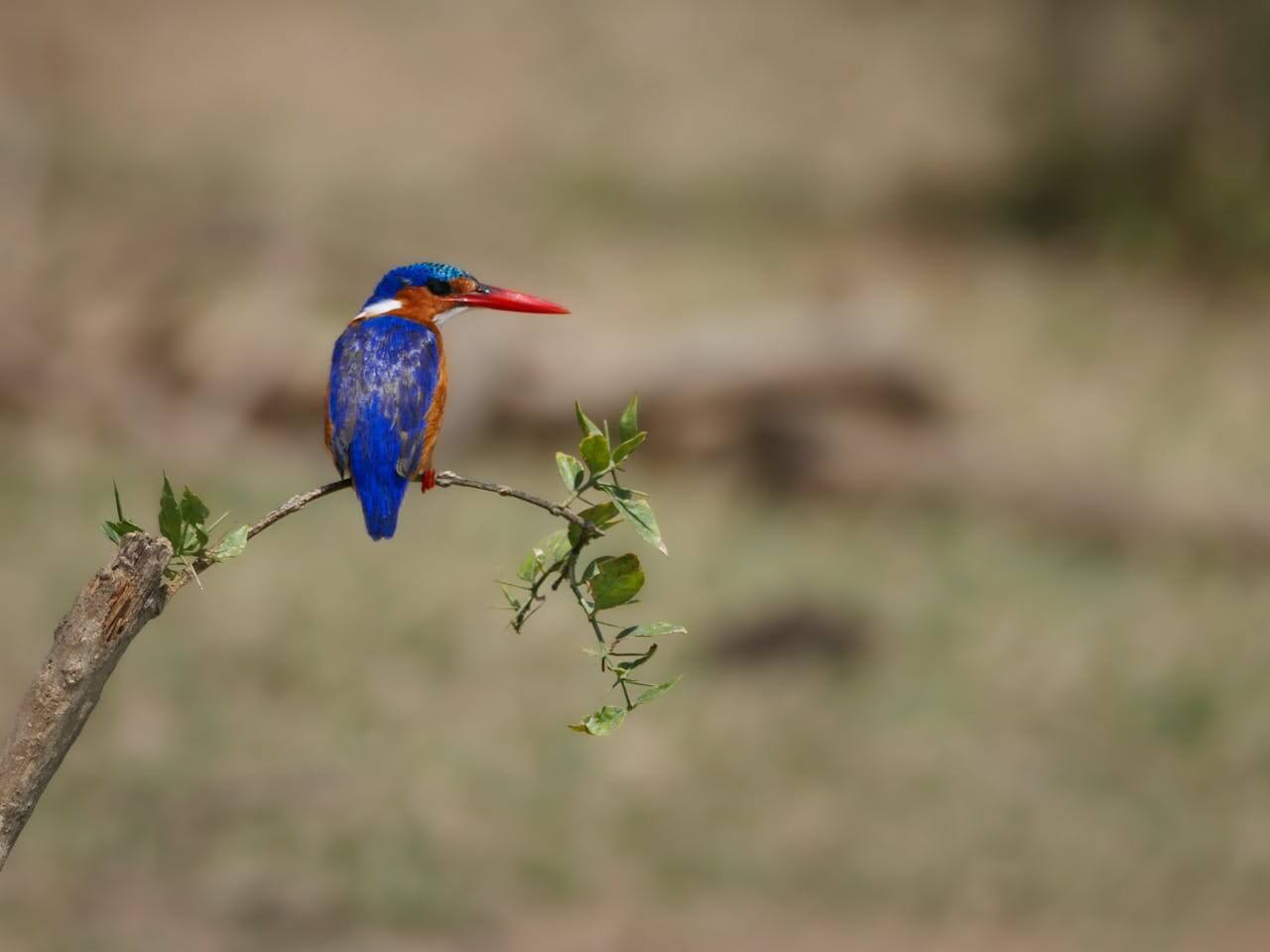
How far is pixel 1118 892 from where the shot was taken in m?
7.23

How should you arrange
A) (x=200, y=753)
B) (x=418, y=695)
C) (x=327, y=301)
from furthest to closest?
(x=327, y=301)
(x=418, y=695)
(x=200, y=753)

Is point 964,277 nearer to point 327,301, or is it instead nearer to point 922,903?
point 327,301

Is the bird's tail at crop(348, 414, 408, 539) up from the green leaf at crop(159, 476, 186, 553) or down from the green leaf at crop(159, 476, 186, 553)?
down

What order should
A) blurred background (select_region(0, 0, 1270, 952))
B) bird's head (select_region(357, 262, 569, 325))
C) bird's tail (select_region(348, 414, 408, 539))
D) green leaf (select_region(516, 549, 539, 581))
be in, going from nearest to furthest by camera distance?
green leaf (select_region(516, 549, 539, 581))
bird's tail (select_region(348, 414, 408, 539))
bird's head (select_region(357, 262, 569, 325))
blurred background (select_region(0, 0, 1270, 952))

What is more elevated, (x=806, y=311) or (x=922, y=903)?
(x=806, y=311)

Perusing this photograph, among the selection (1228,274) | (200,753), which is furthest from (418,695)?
(1228,274)

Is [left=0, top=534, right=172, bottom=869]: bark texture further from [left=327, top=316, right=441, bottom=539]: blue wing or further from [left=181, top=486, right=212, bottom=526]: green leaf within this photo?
[left=327, top=316, right=441, bottom=539]: blue wing

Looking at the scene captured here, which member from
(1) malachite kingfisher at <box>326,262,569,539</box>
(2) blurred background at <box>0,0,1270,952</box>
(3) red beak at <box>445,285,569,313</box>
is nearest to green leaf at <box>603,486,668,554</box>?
(3) red beak at <box>445,285,569,313</box>

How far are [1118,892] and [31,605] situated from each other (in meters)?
5.45

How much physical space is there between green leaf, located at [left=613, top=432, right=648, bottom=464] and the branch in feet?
0.31

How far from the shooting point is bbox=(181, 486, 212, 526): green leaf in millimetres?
2135

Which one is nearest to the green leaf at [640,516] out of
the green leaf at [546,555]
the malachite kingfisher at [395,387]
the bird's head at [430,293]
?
the green leaf at [546,555]

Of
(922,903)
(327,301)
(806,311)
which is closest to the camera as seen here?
(922,903)

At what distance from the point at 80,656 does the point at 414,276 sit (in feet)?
4.08
